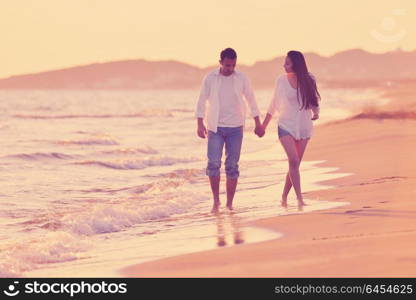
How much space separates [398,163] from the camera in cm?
1379

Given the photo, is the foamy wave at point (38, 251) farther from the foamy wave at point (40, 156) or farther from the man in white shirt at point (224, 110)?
the foamy wave at point (40, 156)

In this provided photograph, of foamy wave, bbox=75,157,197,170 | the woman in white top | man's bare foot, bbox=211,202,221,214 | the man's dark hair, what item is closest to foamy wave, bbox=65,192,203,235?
man's bare foot, bbox=211,202,221,214

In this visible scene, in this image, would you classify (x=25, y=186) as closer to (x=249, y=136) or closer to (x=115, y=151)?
(x=115, y=151)

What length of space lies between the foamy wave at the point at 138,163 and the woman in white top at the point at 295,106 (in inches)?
332

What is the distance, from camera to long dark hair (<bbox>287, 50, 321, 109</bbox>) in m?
10.4

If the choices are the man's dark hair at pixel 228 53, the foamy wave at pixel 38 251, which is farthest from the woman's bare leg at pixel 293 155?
the foamy wave at pixel 38 251

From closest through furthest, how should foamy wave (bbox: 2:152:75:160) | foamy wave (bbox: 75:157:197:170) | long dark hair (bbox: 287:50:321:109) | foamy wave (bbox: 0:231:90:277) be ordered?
1. foamy wave (bbox: 0:231:90:277)
2. long dark hair (bbox: 287:50:321:109)
3. foamy wave (bbox: 75:157:197:170)
4. foamy wave (bbox: 2:152:75:160)

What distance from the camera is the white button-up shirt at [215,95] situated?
35.7 ft

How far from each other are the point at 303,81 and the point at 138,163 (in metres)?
9.38

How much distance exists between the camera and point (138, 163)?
19.4m

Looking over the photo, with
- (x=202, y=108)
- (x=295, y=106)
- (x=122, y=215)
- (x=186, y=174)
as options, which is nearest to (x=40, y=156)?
(x=186, y=174)

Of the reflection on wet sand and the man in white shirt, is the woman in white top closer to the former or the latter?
the man in white shirt

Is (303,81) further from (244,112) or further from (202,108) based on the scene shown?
(202,108)

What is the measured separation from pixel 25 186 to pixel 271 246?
8.01 meters
